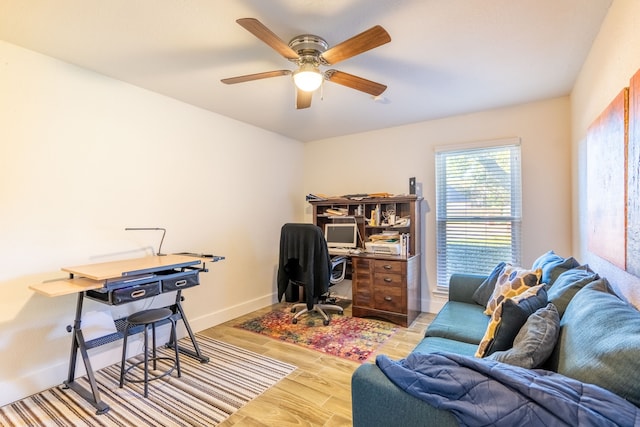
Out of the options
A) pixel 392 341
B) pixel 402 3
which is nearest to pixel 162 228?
pixel 392 341

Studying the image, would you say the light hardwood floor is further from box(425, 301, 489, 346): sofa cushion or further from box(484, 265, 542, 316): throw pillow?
box(484, 265, 542, 316): throw pillow

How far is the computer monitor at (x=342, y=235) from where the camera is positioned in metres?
4.14

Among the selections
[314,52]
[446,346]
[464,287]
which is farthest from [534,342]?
[314,52]

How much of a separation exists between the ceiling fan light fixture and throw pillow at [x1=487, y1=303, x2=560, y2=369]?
177 centimetres

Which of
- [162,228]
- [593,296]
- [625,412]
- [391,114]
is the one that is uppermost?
[391,114]

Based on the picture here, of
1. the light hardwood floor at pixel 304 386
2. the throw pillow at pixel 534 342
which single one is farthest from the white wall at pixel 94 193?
the throw pillow at pixel 534 342

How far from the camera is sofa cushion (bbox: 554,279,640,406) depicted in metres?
0.83

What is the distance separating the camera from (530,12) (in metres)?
1.77

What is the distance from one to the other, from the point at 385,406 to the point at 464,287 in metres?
2.06

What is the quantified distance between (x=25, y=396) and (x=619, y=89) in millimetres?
4067

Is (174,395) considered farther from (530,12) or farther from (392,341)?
(530,12)

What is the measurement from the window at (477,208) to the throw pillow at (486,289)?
921mm

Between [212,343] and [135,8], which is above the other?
[135,8]

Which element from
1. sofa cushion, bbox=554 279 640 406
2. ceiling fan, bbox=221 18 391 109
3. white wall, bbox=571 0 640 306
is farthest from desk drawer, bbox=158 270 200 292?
white wall, bbox=571 0 640 306
